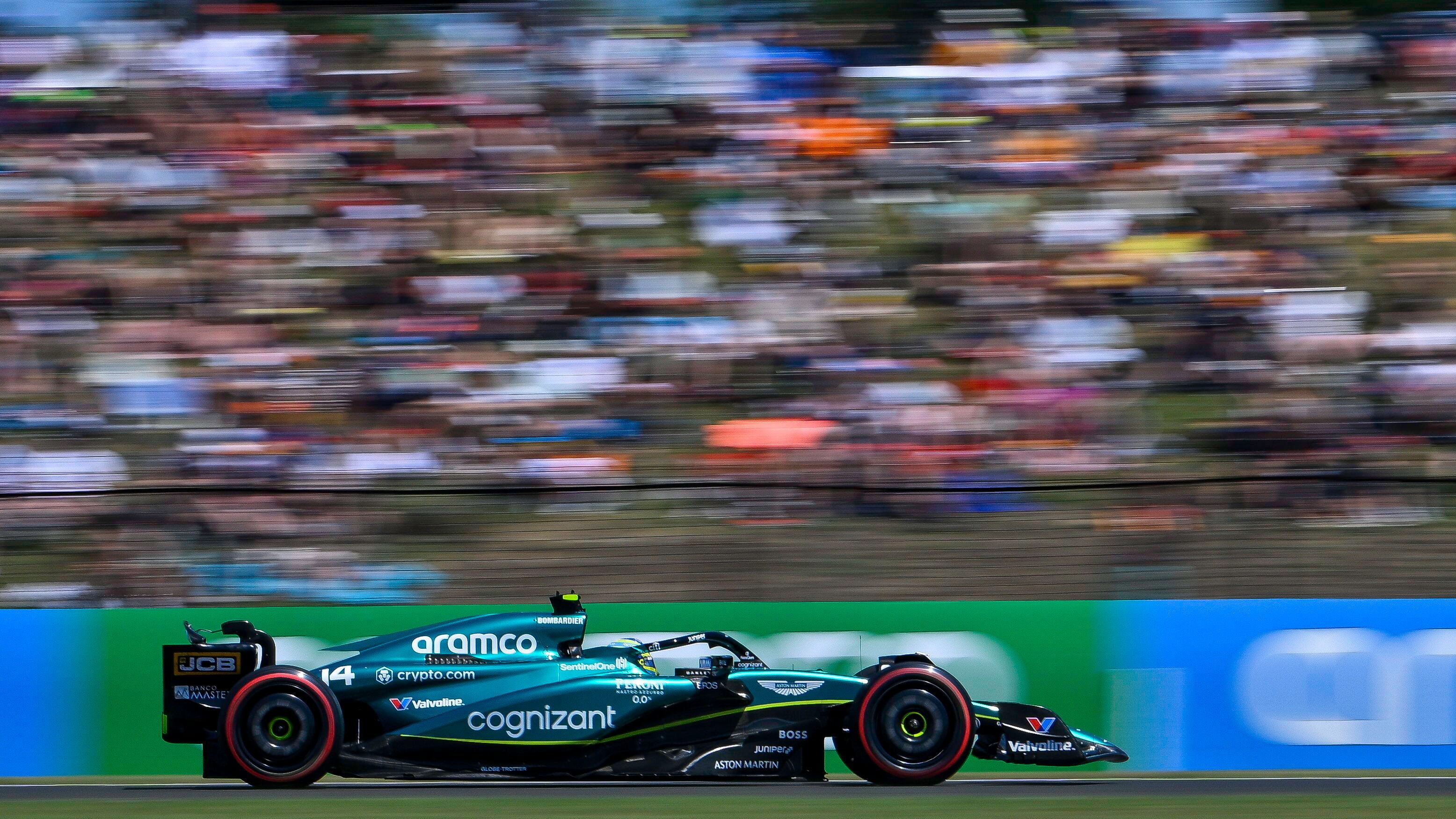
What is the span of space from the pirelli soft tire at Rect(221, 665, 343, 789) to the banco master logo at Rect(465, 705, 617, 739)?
59 centimetres

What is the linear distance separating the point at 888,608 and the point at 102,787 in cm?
372

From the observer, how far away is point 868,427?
30.2ft

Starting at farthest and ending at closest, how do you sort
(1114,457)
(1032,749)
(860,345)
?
(860,345)
(1114,457)
(1032,749)

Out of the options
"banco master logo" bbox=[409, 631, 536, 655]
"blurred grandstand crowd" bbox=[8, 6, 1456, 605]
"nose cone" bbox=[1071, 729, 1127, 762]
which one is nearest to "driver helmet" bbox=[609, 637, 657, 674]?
"banco master logo" bbox=[409, 631, 536, 655]

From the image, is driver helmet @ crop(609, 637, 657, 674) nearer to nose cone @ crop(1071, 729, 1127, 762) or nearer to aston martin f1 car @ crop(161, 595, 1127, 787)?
aston martin f1 car @ crop(161, 595, 1127, 787)

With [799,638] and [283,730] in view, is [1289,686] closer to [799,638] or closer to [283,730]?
[799,638]

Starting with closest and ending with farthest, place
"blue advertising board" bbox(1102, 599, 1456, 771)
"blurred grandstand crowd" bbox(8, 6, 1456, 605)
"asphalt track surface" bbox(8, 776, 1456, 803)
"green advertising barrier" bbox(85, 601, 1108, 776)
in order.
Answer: "asphalt track surface" bbox(8, 776, 1456, 803)
"blue advertising board" bbox(1102, 599, 1456, 771)
"green advertising barrier" bbox(85, 601, 1108, 776)
"blurred grandstand crowd" bbox(8, 6, 1456, 605)

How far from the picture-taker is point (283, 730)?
6617 millimetres

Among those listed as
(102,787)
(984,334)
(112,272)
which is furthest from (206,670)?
(984,334)

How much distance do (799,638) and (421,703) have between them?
1.92 metres

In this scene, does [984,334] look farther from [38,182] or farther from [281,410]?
[38,182]

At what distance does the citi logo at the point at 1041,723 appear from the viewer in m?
6.73

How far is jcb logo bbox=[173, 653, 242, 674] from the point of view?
22.2ft

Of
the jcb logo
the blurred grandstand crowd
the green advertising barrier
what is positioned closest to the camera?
the jcb logo
